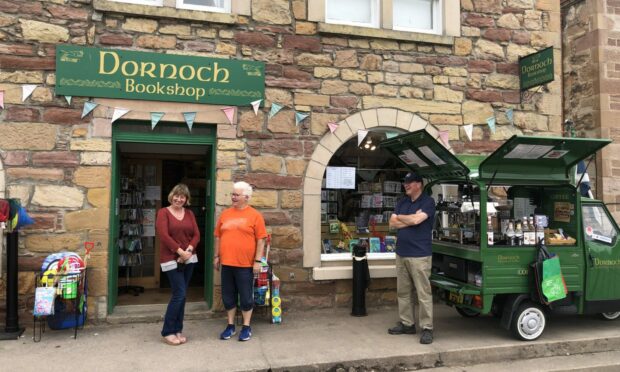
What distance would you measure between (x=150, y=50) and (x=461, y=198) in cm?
445

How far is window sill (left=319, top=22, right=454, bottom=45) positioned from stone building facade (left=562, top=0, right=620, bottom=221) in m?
4.26

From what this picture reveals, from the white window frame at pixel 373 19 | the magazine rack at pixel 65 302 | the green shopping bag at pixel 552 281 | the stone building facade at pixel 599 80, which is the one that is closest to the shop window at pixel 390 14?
the white window frame at pixel 373 19

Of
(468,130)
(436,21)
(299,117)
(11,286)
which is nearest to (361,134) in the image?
(299,117)

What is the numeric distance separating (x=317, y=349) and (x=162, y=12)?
15.1 ft

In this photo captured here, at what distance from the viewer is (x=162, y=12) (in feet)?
19.2

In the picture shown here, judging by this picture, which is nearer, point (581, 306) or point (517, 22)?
point (581, 306)

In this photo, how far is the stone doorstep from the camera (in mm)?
5680

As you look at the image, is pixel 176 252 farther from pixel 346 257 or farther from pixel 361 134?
pixel 361 134

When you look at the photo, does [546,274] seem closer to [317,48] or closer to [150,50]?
[317,48]

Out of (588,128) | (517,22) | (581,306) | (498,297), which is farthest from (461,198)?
(588,128)

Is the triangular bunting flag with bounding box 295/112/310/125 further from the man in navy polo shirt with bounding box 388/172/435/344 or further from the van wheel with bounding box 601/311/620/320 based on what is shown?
the van wheel with bounding box 601/311/620/320

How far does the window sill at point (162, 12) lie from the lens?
18.6 ft


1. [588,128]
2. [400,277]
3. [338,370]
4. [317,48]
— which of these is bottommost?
[338,370]

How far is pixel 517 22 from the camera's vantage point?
7.28 meters
